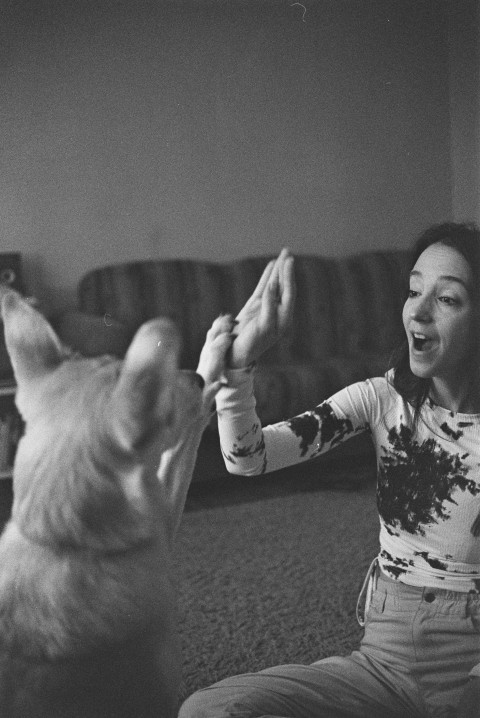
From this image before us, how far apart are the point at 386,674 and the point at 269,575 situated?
0.49 metres

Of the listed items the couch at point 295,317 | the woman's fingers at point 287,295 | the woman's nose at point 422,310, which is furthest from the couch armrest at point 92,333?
the woman's nose at point 422,310

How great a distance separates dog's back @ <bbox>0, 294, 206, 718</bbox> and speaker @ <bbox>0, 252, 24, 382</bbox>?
2 centimetres

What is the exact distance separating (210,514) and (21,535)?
344 mm

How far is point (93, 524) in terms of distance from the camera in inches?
19.3

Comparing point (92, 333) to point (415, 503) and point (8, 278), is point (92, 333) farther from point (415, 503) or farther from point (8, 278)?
point (415, 503)

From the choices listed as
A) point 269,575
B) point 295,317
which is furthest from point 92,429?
point 269,575

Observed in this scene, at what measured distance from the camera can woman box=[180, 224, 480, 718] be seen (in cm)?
66

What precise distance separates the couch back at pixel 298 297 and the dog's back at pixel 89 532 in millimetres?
60

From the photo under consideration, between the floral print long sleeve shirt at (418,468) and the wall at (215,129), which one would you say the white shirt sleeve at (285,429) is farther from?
the wall at (215,129)

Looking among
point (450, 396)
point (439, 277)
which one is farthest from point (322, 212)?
point (450, 396)

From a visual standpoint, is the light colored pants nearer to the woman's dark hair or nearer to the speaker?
the woman's dark hair

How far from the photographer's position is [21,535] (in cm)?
51

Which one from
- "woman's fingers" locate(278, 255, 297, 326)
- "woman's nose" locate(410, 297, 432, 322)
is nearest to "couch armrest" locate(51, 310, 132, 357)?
"woman's fingers" locate(278, 255, 297, 326)

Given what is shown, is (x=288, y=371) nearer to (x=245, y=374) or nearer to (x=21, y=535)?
(x=245, y=374)
